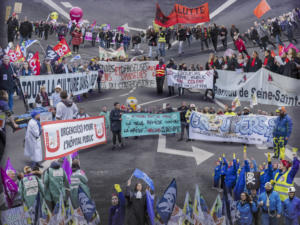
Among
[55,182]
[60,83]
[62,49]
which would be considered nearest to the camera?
[55,182]

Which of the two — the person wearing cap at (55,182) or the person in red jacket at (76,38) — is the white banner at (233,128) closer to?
the person wearing cap at (55,182)

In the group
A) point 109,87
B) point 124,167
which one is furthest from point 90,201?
point 109,87

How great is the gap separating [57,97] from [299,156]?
7.76 m

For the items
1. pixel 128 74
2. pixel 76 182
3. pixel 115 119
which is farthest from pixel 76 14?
pixel 76 182

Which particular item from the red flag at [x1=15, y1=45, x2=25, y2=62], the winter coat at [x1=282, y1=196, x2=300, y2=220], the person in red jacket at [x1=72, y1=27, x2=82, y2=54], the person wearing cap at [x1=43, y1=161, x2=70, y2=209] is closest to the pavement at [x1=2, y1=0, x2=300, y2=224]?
the person wearing cap at [x1=43, y1=161, x2=70, y2=209]

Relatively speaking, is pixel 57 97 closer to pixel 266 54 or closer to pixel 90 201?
pixel 90 201

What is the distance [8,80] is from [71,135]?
3.64 m

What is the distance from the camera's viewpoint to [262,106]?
1404cm

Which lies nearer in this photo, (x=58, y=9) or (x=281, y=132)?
(x=281, y=132)

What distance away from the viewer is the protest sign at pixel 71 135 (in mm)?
11027

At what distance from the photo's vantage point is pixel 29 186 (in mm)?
10602

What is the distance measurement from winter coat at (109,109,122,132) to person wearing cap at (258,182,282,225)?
4.89 meters

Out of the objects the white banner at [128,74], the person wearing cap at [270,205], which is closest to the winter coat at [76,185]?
the person wearing cap at [270,205]

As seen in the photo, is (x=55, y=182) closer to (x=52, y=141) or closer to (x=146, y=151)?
(x=52, y=141)
